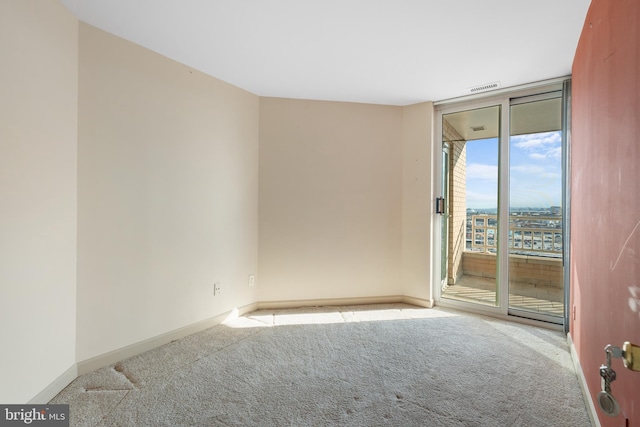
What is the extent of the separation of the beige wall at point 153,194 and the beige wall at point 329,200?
1.07 feet

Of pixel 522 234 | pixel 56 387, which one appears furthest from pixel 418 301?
pixel 56 387

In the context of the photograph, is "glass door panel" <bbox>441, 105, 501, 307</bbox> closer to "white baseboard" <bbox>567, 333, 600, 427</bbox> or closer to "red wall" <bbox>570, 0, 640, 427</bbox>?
"white baseboard" <bbox>567, 333, 600, 427</bbox>

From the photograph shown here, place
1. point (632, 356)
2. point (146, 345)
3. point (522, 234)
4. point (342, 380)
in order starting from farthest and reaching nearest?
point (522, 234)
point (146, 345)
point (342, 380)
point (632, 356)

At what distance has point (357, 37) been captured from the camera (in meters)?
2.20

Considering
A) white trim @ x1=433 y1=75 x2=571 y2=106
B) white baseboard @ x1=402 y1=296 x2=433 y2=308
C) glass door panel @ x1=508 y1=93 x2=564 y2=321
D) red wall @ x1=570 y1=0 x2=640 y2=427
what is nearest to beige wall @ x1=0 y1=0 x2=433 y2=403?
white baseboard @ x1=402 y1=296 x2=433 y2=308

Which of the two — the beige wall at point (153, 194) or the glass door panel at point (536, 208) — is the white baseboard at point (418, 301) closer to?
the glass door panel at point (536, 208)

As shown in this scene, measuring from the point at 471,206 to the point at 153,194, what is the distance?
10.8 feet

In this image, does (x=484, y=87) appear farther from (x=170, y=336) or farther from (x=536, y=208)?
(x=170, y=336)

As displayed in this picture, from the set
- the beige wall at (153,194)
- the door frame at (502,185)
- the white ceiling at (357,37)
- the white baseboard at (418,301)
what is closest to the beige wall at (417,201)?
the white baseboard at (418,301)

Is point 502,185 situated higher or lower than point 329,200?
higher

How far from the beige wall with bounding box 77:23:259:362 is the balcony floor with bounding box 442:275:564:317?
2568mm

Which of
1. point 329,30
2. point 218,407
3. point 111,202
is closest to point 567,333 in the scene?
point 218,407

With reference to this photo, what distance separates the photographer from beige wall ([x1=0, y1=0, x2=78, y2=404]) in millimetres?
1567

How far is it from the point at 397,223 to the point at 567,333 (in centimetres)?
189
